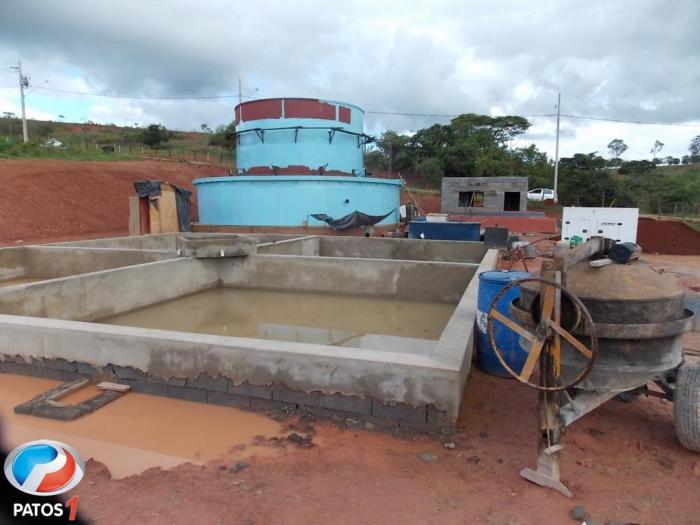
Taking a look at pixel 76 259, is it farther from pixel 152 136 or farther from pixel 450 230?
pixel 152 136

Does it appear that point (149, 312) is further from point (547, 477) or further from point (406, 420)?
point (547, 477)

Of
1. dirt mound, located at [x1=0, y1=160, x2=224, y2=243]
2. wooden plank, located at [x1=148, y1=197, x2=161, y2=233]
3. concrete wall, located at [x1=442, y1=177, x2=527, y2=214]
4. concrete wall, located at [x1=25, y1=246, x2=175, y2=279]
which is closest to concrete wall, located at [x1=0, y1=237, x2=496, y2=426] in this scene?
concrete wall, located at [x1=25, y1=246, x2=175, y2=279]

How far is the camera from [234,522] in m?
2.61

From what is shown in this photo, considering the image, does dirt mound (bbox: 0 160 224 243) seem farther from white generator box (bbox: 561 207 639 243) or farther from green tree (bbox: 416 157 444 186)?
green tree (bbox: 416 157 444 186)

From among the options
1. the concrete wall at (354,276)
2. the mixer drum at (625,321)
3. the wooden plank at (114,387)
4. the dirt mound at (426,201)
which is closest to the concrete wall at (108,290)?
the concrete wall at (354,276)

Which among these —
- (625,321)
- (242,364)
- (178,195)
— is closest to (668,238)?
(178,195)

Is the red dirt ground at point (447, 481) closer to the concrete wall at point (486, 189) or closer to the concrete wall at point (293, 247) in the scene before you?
the concrete wall at point (293, 247)

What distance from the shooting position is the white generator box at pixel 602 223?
46.4 ft

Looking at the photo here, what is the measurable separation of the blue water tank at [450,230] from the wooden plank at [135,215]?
887cm

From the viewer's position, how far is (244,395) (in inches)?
161

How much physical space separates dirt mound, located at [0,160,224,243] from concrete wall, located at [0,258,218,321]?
12.1m

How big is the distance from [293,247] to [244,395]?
784 centimetres

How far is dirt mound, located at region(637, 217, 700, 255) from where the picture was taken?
17844mm

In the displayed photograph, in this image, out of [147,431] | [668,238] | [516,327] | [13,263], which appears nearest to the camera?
[516,327]
